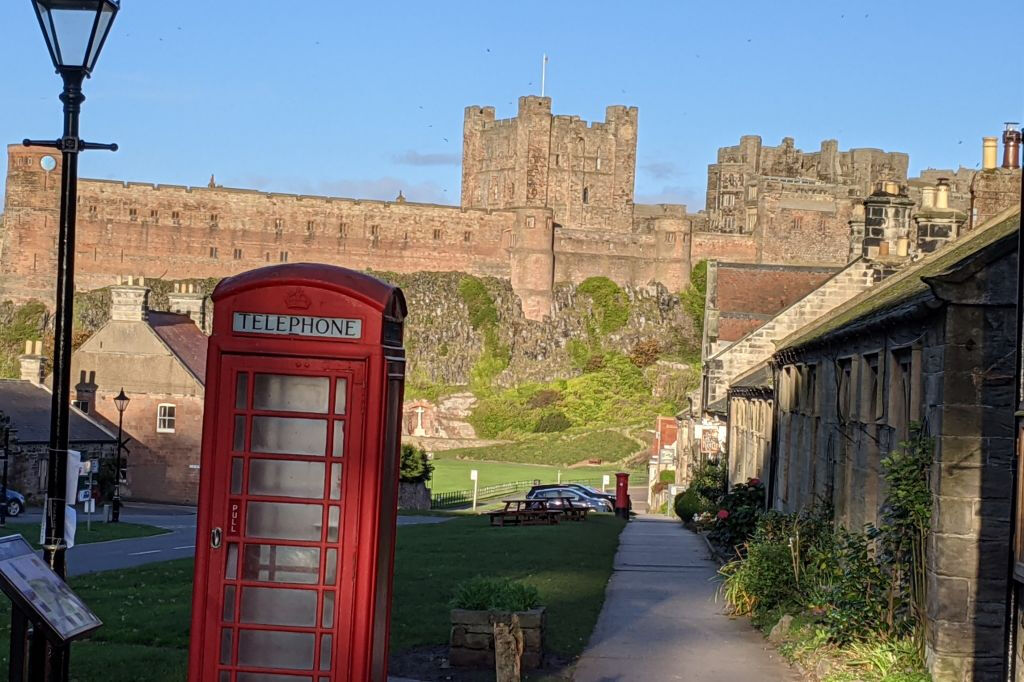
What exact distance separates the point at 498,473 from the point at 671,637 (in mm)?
56158

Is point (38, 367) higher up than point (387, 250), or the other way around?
point (387, 250)

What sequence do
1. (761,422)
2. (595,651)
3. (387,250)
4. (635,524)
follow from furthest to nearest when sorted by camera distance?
(387,250) → (635,524) → (761,422) → (595,651)

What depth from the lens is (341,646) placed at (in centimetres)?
816

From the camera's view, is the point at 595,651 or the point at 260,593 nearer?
the point at 260,593

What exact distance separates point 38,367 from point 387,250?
51.2 metres

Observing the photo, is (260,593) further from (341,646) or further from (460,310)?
(460,310)

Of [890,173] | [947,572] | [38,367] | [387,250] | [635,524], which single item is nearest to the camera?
[947,572]

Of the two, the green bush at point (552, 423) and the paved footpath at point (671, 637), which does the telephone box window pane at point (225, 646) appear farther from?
the green bush at point (552, 423)

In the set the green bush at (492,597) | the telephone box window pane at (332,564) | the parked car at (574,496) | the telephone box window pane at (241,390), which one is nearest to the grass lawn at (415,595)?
the green bush at (492,597)

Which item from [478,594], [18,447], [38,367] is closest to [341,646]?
[478,594]

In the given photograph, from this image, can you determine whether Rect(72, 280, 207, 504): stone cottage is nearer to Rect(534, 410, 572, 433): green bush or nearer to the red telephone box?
Rect(534, 410, 572, 433): green bush

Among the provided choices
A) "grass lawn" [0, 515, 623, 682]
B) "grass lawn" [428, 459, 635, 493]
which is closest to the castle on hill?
"grass lawn" [428, 459, 635, 493]

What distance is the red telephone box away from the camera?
818cm

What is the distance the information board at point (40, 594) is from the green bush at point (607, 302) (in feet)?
293
